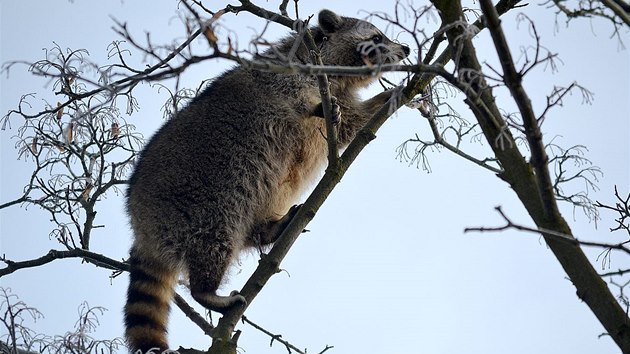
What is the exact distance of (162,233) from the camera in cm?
489

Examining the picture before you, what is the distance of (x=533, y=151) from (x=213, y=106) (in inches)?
121

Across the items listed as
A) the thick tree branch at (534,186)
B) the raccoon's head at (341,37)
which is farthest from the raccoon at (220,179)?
the thick tree branch at (534,186)

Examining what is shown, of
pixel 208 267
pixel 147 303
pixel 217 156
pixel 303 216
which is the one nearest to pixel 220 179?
pixel 217 156

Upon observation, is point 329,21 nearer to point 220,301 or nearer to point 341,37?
point 341,37

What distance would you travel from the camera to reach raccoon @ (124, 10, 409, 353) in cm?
485

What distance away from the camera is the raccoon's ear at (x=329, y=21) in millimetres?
6445

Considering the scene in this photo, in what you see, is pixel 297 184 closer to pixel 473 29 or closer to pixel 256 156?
pixel 256 156

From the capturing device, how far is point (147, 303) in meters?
4.86

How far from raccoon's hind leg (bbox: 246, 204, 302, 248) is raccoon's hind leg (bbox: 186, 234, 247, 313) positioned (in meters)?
0.36

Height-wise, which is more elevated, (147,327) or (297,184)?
(297,184)

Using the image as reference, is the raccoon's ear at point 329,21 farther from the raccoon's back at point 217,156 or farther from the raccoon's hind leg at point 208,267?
the raccoon's hind leg at point 208,267

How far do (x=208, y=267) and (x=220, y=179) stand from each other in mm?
595

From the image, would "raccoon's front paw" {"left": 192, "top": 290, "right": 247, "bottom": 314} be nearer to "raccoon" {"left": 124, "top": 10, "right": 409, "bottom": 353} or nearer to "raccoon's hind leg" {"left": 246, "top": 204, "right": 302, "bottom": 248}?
"raccoon" {"left": 124, "top": 10, "right": 409, "bottom": 353}

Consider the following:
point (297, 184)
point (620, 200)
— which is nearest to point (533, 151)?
point (620, 200)
